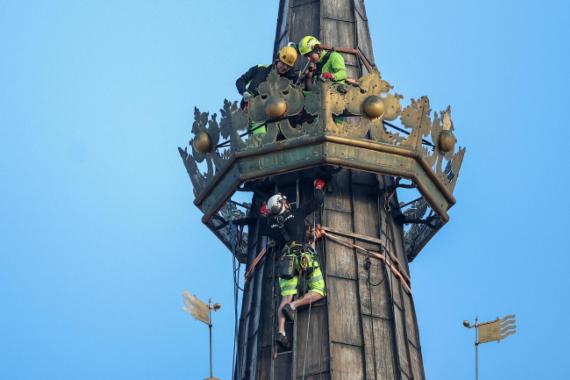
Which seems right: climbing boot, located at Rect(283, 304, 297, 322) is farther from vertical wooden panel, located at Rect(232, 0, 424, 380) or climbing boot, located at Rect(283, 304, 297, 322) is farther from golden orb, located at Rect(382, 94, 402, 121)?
golden orb, located at Rect(382, 94, 402, 121)

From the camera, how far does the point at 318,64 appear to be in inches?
1788

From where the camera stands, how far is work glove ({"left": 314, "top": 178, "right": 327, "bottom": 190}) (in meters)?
43.4

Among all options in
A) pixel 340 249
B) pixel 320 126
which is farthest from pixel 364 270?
pixel 320 126

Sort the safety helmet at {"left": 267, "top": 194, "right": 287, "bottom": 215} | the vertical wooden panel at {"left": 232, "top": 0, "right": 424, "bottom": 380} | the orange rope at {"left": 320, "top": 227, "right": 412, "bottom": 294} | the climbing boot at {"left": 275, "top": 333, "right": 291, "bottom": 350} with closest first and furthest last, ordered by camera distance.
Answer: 1. the vertical wooden panel at {"left": 232, "top": 0, "right": 424, "bottom": 380}
2. the climbing boot at {"left": 275, "top": 333, "right": 291, "bottom": 350}
3. the safety helmet at {"left": 267, "top": 194, "right": 287, "bottom": 215}
4. the orange rope at {"left": 320, "top": 227, "right": 412, "bottom": 294}

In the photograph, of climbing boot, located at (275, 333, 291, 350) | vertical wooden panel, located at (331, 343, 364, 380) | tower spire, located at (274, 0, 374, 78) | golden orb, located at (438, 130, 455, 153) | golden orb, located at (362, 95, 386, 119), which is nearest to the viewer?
vertical wooden panel, located at (331, 343, 364, 380)

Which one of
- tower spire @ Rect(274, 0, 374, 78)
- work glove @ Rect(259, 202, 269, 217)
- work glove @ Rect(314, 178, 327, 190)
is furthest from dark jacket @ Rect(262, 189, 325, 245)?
tower spire @ Rect(274, 0, 374, 78)

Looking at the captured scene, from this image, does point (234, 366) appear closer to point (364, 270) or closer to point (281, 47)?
point (364, 270)

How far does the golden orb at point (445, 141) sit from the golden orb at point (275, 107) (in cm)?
414

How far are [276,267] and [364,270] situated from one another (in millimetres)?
2061

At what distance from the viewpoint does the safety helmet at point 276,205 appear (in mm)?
42406

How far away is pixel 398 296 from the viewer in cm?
4338

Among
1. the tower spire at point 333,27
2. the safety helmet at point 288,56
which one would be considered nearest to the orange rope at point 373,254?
the safety helmet at point 288,56

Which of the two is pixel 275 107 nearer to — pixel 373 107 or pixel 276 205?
pixel 373 107

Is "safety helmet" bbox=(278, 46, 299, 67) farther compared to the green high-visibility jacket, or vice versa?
the green high-visibility jacket
